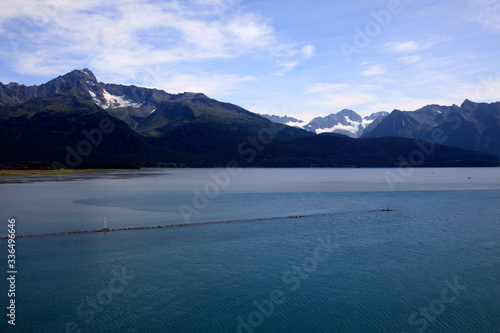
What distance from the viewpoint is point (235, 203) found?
79.8 meters

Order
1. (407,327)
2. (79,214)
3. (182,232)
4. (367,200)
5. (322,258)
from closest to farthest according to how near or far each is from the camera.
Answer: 1. (407,327)
2. (322,258)
3. (182,232)
4. (79,214)
5. (367,200)

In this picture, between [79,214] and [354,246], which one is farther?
[79,214]

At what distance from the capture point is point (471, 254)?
36750 millimetres

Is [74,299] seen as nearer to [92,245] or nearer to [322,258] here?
[92,245]

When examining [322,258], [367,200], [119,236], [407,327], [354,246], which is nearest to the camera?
[407,327]

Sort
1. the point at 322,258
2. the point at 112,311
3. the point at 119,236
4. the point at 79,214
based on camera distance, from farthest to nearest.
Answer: the point at 79,214 < the point at 119,236 < the point at 322,258 < the point at 112,311

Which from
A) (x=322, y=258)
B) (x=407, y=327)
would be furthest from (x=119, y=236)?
(x=407, y=327)

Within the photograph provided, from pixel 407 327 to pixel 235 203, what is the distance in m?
59.3

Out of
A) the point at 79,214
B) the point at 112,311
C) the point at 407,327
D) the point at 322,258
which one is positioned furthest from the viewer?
the point at 79,214

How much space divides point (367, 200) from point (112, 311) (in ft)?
235

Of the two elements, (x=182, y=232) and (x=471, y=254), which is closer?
(x=471, y=254)

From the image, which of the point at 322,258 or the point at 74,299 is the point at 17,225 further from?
the point at 322,258

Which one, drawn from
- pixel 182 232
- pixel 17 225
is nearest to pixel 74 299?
pixel 182 232

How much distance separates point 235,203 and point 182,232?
31.5 m
